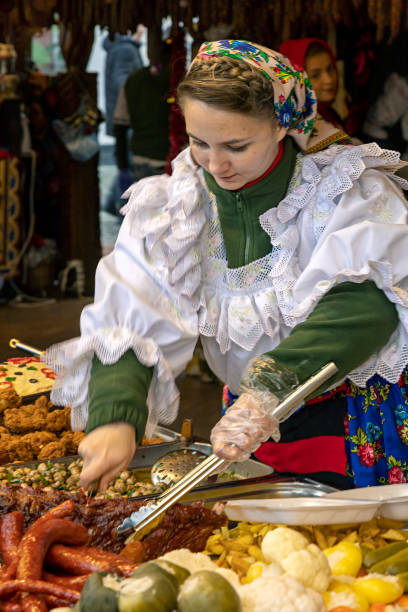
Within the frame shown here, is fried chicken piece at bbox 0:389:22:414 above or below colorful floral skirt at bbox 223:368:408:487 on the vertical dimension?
below

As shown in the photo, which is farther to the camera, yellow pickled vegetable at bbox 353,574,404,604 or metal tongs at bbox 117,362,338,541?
metal tongs at bbox 117,362,338,541

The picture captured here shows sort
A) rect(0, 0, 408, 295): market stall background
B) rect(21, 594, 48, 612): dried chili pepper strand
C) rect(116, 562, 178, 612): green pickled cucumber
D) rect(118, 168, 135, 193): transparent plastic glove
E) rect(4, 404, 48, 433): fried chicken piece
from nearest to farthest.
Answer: rect(116, 562, 178, 612): green pickled cucumber
rect(21, 594, 48, 612): dried chili pepper strand
rect(4, 404, 48, 433): fried chicken piece
rect(0, 0, 408, 295): market stall background
rect(118, 168, 135, 193): transparent plastic glove

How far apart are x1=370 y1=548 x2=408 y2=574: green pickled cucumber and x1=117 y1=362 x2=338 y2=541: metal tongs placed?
268 millimetres

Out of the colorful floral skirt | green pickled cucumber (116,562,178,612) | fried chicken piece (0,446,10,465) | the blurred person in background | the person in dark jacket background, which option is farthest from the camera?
the person in dark jacket background

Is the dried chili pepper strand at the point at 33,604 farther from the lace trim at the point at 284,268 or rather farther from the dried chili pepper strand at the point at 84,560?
the lace trim at the point at 284,268

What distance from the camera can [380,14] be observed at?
3830 mm

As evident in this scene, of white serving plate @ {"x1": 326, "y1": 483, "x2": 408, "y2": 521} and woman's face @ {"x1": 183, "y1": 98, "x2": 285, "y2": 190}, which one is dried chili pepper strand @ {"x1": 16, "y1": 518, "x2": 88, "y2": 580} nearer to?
white serving plate @ {"x1": 326, "y1": 483, "x2": 408, "y2": 521}

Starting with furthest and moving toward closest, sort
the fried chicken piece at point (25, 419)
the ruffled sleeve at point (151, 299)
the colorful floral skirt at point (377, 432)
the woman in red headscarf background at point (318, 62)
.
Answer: the woman in red headscarf background at point (318, 62) → the fried chicken piece at point (25, 419) → the colorful floral skirt at point (377, 432) → the ruffled sleeve at point (151, 299)

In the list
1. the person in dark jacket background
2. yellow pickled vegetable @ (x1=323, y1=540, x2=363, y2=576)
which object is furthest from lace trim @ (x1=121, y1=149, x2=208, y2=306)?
the person in dark jacket background

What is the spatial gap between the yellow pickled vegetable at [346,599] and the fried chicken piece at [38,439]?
1.17 metres

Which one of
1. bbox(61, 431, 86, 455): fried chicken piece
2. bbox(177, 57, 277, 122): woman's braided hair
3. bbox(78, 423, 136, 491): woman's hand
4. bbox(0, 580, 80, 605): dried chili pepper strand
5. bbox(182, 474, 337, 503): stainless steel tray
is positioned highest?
bbox(177, 57, 277, 122): woman's braided hair

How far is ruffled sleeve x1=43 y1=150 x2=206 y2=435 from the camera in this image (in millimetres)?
1540

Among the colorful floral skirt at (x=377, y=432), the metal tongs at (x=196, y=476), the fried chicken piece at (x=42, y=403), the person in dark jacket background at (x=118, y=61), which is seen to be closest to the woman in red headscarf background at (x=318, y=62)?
the fried chicken piece at (x=42, y=403)

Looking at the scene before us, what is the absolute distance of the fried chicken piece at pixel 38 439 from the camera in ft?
7.00
